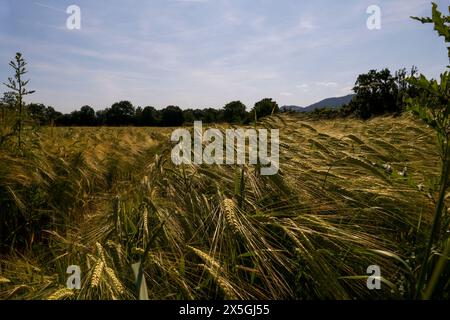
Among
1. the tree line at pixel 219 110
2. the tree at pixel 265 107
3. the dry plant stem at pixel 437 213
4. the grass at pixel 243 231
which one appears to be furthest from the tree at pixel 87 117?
the dry plant stem at pixel 437 213

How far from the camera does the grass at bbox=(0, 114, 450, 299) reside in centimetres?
141

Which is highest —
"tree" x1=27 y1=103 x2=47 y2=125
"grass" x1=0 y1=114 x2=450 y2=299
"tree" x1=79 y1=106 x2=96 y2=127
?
"tree" x1=79 y1=106 x2=96 y2=127

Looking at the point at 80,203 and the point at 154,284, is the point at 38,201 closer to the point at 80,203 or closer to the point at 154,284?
the point at 80,203

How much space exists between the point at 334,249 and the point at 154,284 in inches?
32.5

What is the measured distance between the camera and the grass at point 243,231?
1412 millimetres

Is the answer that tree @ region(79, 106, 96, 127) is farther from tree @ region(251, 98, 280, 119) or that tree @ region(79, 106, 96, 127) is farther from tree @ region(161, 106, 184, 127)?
tree @ region(251, 98, 280, 119)

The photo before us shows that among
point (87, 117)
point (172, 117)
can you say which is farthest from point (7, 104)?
point (172, 117)

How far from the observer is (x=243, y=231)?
1564mm

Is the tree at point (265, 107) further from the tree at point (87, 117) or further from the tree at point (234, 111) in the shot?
the tree at point (87, 117)

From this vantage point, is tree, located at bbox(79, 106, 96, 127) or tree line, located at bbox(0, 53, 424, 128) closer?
tree line, located at bbox(0, 53, 424, 128)

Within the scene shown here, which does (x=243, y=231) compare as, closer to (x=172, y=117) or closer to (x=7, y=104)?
(x=7, y=104)

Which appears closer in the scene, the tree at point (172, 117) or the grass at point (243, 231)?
the grass at point (243, 231)

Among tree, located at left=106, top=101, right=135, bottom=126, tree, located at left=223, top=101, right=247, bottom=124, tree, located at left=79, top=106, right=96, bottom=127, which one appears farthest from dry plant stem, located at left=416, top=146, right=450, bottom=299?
tree, located at left=79, top=106, right=96, bottom=127

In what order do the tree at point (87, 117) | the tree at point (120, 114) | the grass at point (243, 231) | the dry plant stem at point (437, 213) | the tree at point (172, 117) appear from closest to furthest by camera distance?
the dry plant stem at point (437, 213) < the grass at point (243, 231) < the tree at point (87, 117) < the tree at point (120, 114) < the tree at point (172, 117)
